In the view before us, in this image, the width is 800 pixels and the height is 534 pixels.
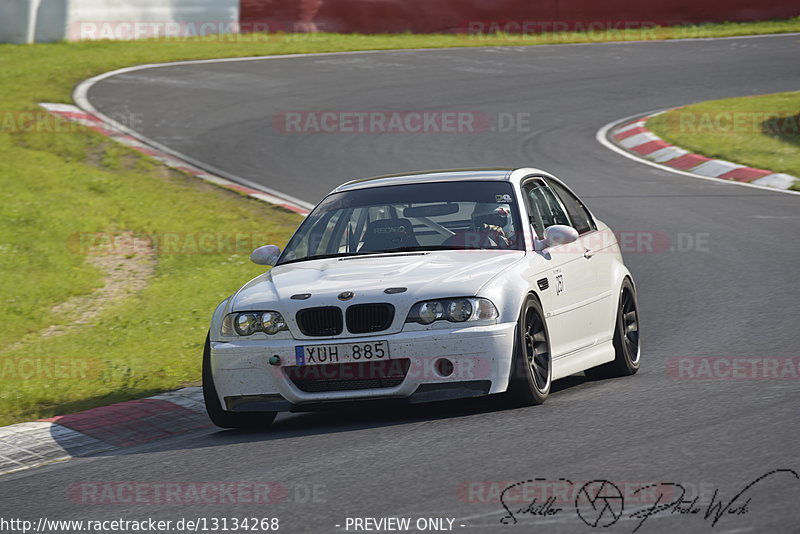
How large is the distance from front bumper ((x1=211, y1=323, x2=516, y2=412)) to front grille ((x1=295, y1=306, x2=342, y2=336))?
7 cm

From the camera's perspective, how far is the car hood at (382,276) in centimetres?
716

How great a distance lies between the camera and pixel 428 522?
16.4 ft

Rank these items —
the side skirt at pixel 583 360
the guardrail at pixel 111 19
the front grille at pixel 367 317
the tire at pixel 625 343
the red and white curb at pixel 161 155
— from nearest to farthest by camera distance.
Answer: the front grille at pixel 367 317
the side skirt at pixel 583 360
the tire at pixel 625 343
the red and white curb at pixel 161 155
the guardrail at pixel 111 19

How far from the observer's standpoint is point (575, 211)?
9.26m

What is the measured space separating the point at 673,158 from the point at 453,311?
13.3 metres

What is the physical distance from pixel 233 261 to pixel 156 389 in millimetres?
4446

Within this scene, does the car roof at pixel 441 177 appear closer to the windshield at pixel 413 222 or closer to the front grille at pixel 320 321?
the windshield at pixel 413 222

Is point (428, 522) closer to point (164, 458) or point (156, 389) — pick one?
point (164, 458)

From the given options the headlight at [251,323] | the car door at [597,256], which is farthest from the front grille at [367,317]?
the car door at [597,256]

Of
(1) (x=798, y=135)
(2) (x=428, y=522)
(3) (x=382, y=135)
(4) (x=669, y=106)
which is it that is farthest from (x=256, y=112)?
(2) (x=428, y=522)

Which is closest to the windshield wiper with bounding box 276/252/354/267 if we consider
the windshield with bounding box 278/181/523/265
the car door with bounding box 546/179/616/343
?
the windshield with bounding box 278/181/523/265

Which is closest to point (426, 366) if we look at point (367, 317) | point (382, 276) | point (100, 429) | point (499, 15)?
point (367, 317)

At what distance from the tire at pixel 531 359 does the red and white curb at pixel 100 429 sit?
7.04ft

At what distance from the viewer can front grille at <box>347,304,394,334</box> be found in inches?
280
